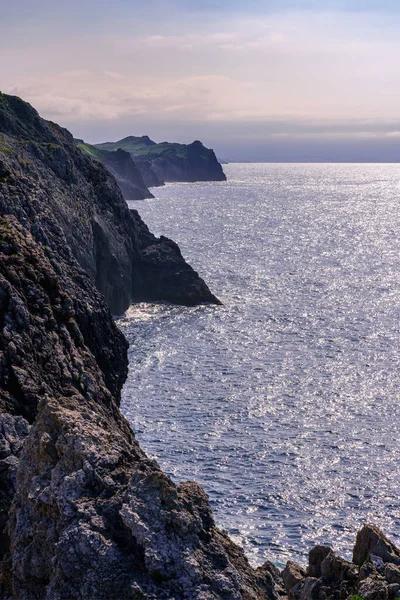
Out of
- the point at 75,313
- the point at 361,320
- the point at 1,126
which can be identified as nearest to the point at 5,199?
the point at 75,313

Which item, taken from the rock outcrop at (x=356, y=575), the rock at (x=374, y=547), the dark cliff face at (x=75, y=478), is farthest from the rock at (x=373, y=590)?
the rock at (x=374, y=547)

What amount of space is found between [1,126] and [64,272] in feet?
137

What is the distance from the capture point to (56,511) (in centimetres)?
1393

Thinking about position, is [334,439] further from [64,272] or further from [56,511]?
[56,511]

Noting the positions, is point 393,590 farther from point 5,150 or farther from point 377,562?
point 5,150

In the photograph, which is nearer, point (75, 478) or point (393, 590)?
point (75, 478)

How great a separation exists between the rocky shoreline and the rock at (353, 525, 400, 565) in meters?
0.04

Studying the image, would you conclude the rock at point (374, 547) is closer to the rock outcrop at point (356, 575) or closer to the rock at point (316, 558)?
the rock outcrop at point (356, 575)

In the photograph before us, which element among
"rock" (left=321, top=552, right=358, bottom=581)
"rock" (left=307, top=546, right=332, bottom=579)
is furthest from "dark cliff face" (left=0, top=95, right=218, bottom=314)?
"rock" (left=321, top=552, right=358, bottom=581)

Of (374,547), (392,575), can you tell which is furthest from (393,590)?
(374,547)

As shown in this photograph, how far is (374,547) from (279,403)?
3232 centimetres

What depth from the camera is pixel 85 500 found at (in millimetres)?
13648

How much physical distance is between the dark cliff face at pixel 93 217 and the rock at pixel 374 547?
1500 inches

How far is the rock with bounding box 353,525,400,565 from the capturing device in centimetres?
1977
